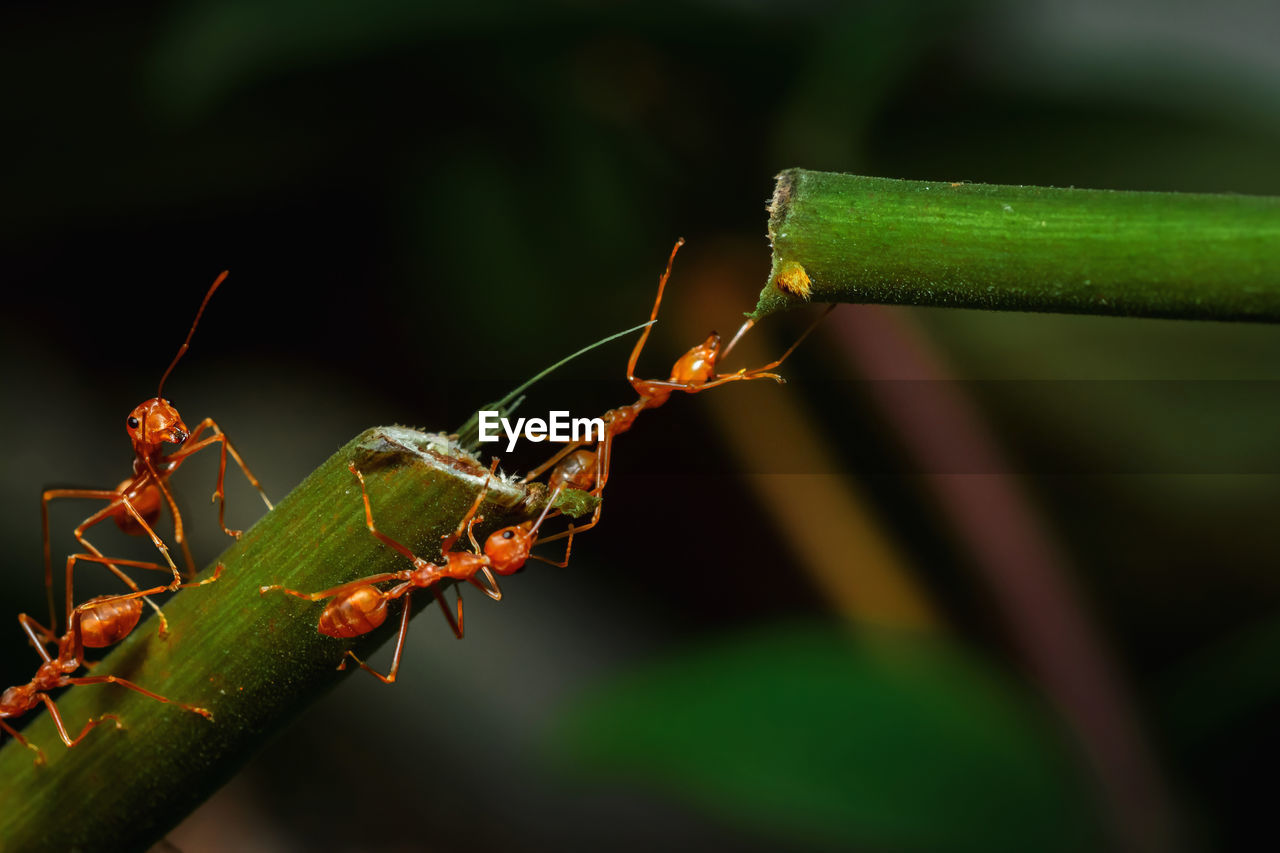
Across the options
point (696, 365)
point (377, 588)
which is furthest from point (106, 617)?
point (696, 365)

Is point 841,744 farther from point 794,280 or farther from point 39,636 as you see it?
point 39,636

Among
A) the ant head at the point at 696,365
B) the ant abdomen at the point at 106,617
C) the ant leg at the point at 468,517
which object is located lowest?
the ant abdomen at the point at 106,617

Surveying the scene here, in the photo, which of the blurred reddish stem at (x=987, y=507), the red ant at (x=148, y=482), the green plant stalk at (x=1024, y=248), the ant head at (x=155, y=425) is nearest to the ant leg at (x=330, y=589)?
the green plant stalk at (x=1024, y=248)

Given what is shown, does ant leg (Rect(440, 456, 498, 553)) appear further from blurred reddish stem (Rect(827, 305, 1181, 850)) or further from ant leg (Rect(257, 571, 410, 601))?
blurred reddish stem (Rect(827, 305, 1181, 850))

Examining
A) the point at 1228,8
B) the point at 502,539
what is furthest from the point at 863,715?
the point at 1228,8

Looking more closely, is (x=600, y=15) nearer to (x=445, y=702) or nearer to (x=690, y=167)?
(x=690, y=167)

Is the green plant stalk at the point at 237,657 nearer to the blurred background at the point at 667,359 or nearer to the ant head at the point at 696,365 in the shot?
the ant head at the point at 696,365
